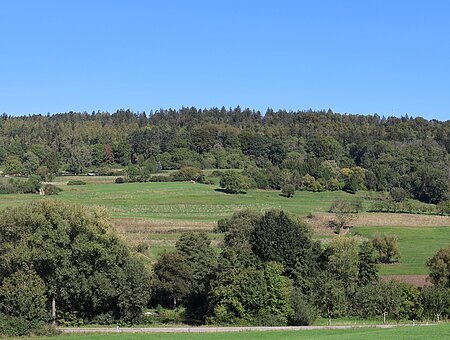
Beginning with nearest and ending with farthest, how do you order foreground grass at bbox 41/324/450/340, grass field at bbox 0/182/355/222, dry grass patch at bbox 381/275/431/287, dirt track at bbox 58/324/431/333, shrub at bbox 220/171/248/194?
foreground grass at bbox 41/324/450/340 < dirt track at bbox 58/324/431/333 < dry grass patch at bbox 381/275/431/287 < grass field at bbox 0/182/355/222 < shrub at bbox 220/171/248/194

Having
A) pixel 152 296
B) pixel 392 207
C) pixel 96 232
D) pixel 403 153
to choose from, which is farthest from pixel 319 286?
pixel 403 153

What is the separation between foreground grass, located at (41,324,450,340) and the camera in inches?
1479

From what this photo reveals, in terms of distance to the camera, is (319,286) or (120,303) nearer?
(120,303)

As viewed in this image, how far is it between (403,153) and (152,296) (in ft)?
482

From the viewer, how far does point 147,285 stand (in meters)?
56.7

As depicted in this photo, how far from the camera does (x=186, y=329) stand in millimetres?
48938

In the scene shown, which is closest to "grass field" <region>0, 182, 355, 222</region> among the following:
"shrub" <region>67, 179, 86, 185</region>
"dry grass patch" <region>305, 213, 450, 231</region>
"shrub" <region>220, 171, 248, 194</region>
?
"shrub" <region>220, 171, 248, 194</region>

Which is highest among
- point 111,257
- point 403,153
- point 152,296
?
point 403,153

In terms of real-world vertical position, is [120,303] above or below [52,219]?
below

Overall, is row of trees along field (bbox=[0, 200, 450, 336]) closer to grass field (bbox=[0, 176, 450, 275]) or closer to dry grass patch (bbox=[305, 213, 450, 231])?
grass field (bbox=[0, 176, 450, 275])

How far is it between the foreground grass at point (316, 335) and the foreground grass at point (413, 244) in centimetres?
3235

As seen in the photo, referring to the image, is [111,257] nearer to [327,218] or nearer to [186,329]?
[186,329]

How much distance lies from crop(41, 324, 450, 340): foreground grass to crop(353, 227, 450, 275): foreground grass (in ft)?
106

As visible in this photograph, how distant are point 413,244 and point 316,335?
57885mm
